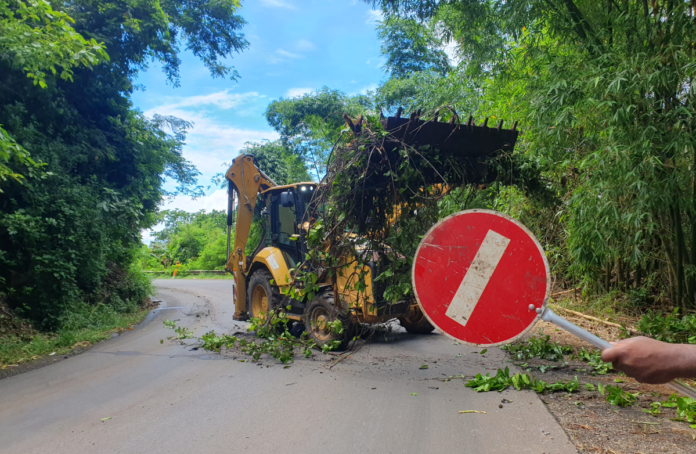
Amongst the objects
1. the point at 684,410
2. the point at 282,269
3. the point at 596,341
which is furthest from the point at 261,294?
the point at 596,341

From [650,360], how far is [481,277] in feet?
2.29

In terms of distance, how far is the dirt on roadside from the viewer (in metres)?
2.90

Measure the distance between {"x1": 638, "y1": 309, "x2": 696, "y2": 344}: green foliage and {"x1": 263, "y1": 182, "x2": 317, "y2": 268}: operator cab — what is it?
196 inches

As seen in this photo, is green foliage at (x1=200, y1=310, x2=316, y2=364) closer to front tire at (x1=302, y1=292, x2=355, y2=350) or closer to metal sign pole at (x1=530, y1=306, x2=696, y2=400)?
front tire at (x1=302, y1=292, x2=355, y2=350)

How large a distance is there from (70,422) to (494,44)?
7.50m

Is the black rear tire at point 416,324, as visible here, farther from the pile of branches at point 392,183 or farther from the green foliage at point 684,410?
the green foliage at point 684,410

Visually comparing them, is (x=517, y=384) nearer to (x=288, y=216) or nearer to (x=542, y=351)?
(x=542, y=351)

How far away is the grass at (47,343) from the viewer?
23.0 ft

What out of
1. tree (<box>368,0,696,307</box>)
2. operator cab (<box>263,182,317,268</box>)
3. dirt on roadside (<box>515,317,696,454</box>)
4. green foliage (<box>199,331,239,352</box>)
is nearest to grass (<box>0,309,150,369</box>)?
green foliage (<box>199,331,239,352</box>)

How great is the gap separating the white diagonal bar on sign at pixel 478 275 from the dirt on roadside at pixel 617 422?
1669mm

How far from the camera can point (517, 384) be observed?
14.2 feet

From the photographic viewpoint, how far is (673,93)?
4.84 meters

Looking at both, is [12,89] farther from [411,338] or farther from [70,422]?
[411,338]

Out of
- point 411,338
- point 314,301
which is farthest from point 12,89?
point 411,338
